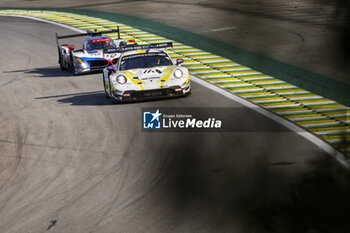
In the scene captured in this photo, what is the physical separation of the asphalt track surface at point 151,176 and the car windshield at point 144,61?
3.50 feet

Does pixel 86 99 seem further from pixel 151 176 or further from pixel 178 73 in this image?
pixel 151 176

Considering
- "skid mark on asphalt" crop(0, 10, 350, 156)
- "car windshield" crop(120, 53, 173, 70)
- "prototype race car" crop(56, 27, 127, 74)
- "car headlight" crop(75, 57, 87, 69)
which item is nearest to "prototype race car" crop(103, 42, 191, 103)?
"car windshield" crop(120, 53, 173, 70)

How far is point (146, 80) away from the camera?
11891 millimetres

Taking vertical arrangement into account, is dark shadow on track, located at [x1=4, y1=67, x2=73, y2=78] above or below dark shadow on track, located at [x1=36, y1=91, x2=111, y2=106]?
below

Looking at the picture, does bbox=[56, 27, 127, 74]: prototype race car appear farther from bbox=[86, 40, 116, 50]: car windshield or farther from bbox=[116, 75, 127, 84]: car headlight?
bbox=[116, 75, 127, 84]: car headlight

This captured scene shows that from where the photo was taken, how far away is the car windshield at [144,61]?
12.6m

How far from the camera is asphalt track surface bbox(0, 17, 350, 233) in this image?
5.09 m

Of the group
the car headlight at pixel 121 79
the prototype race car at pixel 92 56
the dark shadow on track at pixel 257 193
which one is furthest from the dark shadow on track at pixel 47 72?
the dark shadow on track at pixel 257 193

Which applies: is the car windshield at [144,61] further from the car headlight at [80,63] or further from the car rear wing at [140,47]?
the car headlight at [80,63]

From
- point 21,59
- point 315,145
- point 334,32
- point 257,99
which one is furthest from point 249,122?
point 21,59

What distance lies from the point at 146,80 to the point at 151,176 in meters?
5.12

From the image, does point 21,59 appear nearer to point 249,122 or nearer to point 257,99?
point 257,99

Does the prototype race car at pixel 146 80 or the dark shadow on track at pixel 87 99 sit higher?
the prototype race car at pixel 146 80

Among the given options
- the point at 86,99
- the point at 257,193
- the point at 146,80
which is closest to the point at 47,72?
the point at 86,99
